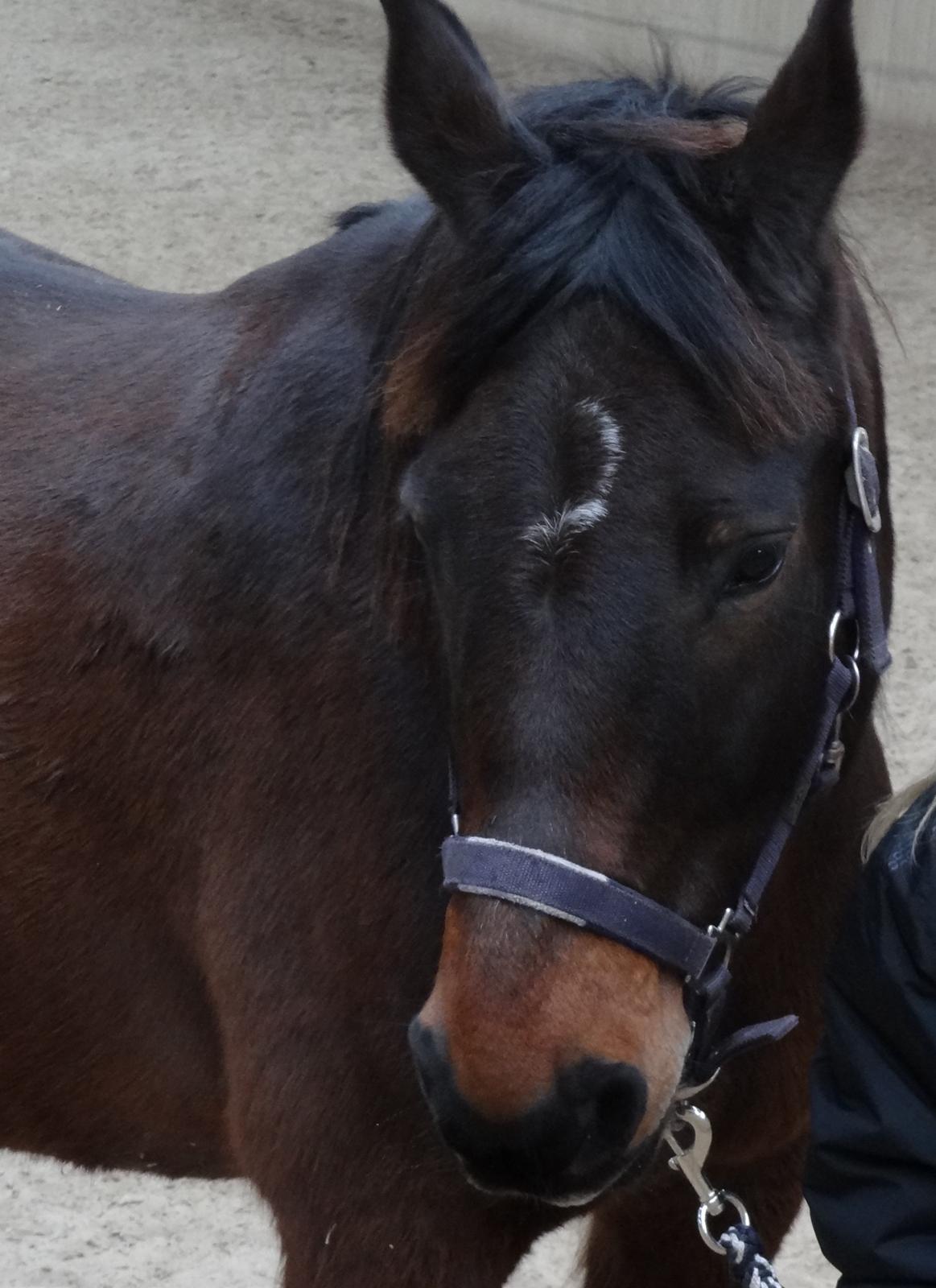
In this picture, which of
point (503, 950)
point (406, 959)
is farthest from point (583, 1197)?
point (406, 959)

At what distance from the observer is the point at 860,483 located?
1673 millimetres

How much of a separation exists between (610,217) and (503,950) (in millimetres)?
702

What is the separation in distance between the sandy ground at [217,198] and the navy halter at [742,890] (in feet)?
1.34

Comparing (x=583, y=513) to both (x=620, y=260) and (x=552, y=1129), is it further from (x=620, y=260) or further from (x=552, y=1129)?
(x=552, y=1129)

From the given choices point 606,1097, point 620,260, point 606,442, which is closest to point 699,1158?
point 606,1097

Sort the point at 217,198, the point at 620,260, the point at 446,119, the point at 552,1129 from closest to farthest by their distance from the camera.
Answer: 1. the point at 552,1129
2. the point at 620,260
3. the point at 446,119
4. the point at 217,198

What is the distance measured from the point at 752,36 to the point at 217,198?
2.54 metres

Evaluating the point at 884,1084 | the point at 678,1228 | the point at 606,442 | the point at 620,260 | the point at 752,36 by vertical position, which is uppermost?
the point at 620,260

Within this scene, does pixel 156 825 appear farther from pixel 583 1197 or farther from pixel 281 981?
pixel 583 1197

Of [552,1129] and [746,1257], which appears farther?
[746,1257]

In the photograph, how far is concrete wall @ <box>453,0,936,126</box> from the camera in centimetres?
718

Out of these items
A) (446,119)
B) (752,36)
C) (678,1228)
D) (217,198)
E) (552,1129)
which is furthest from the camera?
(752,36)

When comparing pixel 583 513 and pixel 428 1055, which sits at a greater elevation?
pixel 583 513

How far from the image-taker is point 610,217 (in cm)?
161
